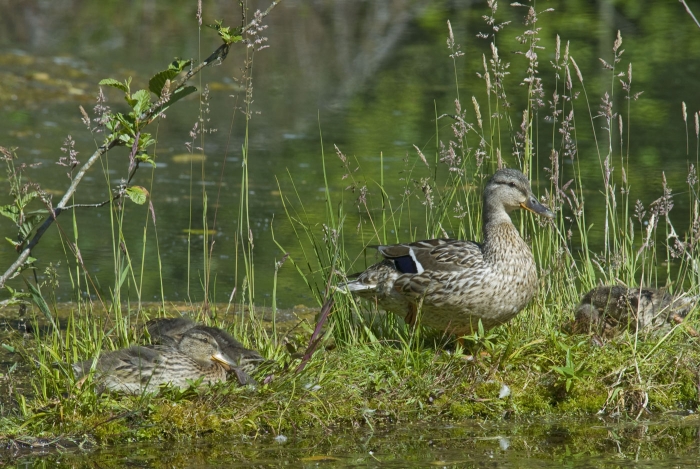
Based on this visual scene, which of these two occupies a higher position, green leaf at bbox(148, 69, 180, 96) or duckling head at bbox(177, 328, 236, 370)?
green leaf at bbox(148, 69, 180, 96)

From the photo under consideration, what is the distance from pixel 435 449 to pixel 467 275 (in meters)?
1.14

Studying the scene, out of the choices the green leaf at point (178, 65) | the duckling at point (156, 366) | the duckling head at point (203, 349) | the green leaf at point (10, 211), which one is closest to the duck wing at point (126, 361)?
the duckling at point (156, 366)

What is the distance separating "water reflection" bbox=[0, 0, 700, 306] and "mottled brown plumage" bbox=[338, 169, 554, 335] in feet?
2.51

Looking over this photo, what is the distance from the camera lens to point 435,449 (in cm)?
441

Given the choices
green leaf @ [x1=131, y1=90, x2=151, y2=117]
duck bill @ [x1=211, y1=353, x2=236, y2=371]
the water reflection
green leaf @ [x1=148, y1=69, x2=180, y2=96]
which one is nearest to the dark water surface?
duck bill @ [x1=211, y1=353, x2=236, y2=371]

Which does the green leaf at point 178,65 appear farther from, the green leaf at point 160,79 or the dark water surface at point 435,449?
the dark water surface at point 435,449

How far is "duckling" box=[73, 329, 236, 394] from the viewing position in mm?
4695

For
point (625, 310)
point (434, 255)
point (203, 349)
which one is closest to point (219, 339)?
point (203, 349)

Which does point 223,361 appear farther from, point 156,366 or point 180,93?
point 180,93

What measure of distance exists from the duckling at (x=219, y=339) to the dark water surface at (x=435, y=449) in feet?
1.68

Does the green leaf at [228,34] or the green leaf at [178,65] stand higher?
the green leaf at [228,34]

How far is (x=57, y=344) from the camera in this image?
4.92 m

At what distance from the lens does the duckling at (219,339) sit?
4977mm

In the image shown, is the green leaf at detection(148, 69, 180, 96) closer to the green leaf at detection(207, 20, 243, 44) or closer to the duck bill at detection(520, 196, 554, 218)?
the green leaf at detection(207, 20, 243, 44)
